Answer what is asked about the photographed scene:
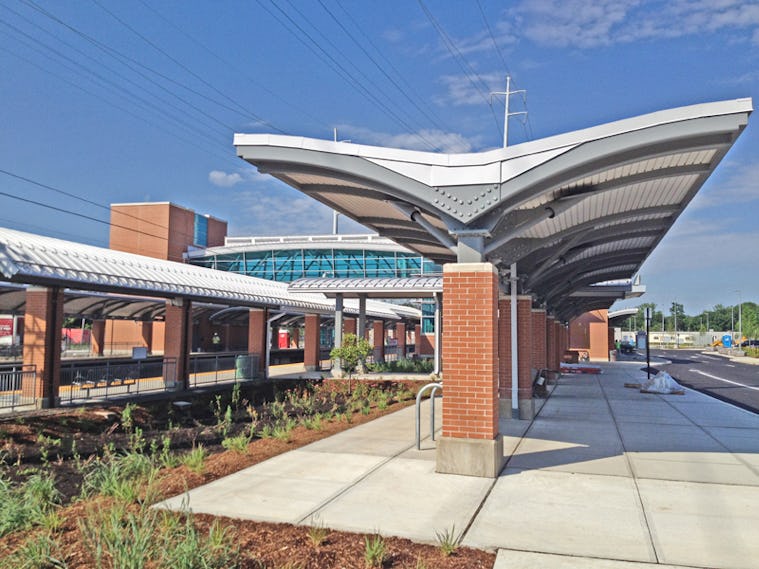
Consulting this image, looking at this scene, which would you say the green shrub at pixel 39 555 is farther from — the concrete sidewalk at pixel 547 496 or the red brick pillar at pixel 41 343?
the red brick pillar at pixel 41 343

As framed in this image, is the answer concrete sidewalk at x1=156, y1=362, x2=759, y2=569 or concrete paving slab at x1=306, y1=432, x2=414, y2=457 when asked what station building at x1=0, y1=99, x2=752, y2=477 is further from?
concrete paving slab at x1=306, y1=432, x2=414, y2=457

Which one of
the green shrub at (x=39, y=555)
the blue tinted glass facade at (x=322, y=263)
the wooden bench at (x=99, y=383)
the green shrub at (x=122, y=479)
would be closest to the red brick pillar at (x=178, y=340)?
the wooden bench at (x=99, y=383)

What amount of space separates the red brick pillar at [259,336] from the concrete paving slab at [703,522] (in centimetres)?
2006

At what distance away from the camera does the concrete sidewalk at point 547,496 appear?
5.82 metres

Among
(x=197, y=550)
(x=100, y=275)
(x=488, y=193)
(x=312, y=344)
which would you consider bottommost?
(x=197, y=550)

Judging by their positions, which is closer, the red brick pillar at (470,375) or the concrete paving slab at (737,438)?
the red brick pillar at (470,375)

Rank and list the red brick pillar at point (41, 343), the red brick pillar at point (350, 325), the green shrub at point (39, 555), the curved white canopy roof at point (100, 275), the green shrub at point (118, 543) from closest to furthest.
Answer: the green shrub at point (118, 543), the green shrub at point (39, 555), the curved white canopy roof at point (100, 275), the red brick pillar at point (41, 343), the red brick pillar at point (350, 325)

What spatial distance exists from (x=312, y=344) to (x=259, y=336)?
5.09 m

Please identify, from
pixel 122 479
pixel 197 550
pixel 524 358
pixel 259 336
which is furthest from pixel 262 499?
pixel 259 336

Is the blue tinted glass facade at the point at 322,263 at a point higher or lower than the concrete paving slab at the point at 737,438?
higher

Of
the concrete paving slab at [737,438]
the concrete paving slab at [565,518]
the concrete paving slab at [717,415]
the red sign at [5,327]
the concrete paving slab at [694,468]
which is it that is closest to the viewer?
the concrete paving slab at [565,518]

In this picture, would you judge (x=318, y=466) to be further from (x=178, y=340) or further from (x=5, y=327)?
(x=5, y=327)

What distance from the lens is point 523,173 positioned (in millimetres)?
8516

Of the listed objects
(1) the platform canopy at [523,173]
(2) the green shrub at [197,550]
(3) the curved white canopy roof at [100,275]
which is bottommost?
(2) the green shrub at [197,550]
